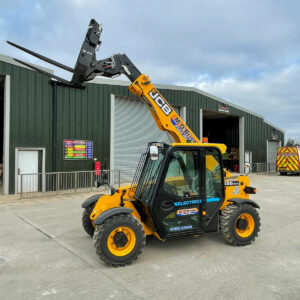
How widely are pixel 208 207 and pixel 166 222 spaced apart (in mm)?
847

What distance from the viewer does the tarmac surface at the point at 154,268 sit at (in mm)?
3227

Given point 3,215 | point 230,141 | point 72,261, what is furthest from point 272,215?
point 230,141

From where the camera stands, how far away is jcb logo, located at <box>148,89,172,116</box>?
216 inches

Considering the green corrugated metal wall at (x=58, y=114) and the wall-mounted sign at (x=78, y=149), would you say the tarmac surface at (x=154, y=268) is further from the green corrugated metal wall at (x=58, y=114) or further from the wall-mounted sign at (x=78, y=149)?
the wall-mounted sign at (x=78, y=149)

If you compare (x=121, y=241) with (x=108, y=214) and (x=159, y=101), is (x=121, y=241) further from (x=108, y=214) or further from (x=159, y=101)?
(x=159, y=101)

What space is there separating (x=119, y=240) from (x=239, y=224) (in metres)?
2.31

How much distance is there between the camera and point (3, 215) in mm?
7301

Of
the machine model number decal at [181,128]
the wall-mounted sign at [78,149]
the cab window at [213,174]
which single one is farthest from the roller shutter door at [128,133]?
the cab window at [213,174]

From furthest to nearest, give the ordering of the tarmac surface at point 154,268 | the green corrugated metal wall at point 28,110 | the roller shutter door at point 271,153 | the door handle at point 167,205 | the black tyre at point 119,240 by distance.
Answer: the roller shutter door at point 271,153 → the green corrugated metal wall at point 28,110 → the door handle at point 167,205 → the black tyre at point 119,240 → the tarmac surface at point 154,268

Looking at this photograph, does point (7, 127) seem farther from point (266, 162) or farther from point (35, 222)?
point (266, 162)

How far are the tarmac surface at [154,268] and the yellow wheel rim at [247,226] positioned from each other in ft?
0.78

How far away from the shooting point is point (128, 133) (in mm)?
14555

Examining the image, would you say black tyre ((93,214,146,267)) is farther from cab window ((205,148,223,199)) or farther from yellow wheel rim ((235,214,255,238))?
yellow wheel rim ((235,214,255,238))

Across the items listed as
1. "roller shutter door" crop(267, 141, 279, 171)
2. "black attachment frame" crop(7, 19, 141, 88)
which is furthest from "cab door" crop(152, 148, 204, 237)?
"roller shutter door" crop(267, 141, 279, 171)
